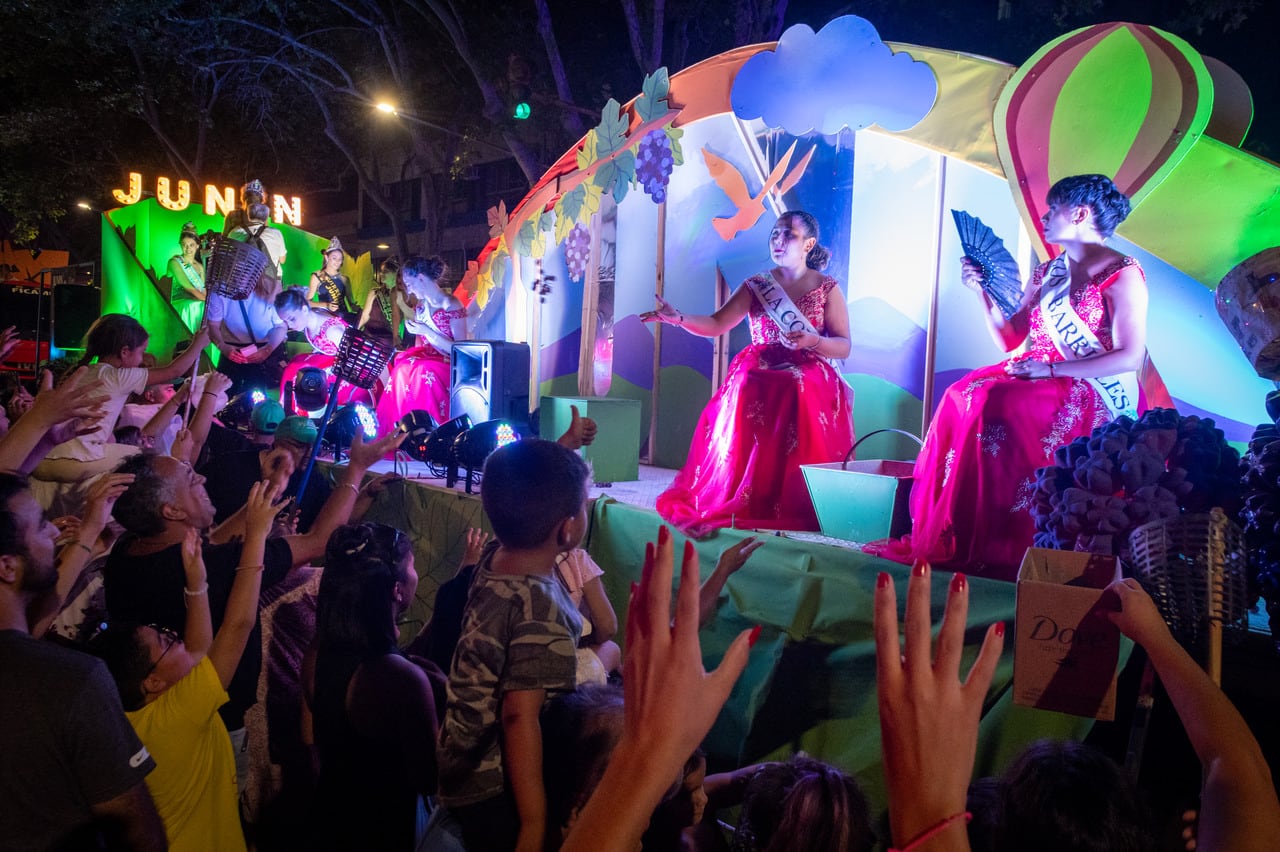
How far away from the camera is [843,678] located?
9.53 ft

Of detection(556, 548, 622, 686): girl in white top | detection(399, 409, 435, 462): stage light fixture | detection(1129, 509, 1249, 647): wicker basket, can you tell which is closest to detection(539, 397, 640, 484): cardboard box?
detection(399, 409, 435, 462): stage light fixture

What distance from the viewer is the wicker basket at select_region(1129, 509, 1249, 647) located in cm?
156

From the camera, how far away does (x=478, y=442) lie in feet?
15.4

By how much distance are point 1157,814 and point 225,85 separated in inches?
716

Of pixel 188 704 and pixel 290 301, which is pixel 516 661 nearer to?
pixel 188 704

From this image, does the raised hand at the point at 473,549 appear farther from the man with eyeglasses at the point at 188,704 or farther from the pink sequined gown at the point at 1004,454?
the pink sequined gown at the point at 1004,454

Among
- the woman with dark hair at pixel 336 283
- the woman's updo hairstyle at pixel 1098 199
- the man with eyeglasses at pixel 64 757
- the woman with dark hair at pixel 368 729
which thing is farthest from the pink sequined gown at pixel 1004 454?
the woman with dark hair at pixel 336 283

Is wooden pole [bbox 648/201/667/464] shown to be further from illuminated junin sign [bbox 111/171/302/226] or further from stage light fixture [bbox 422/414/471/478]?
illuminated junin sign [bbox 111/171/302/226]

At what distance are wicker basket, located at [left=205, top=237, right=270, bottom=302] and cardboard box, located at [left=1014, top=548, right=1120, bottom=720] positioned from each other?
815 cm

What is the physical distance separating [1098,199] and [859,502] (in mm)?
1409

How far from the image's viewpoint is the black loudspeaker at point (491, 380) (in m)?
5.99

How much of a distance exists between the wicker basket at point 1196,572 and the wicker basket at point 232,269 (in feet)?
26.8

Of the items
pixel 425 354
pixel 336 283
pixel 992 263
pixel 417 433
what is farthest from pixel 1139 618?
pixel 336 283

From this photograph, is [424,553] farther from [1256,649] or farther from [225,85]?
[225,85]
